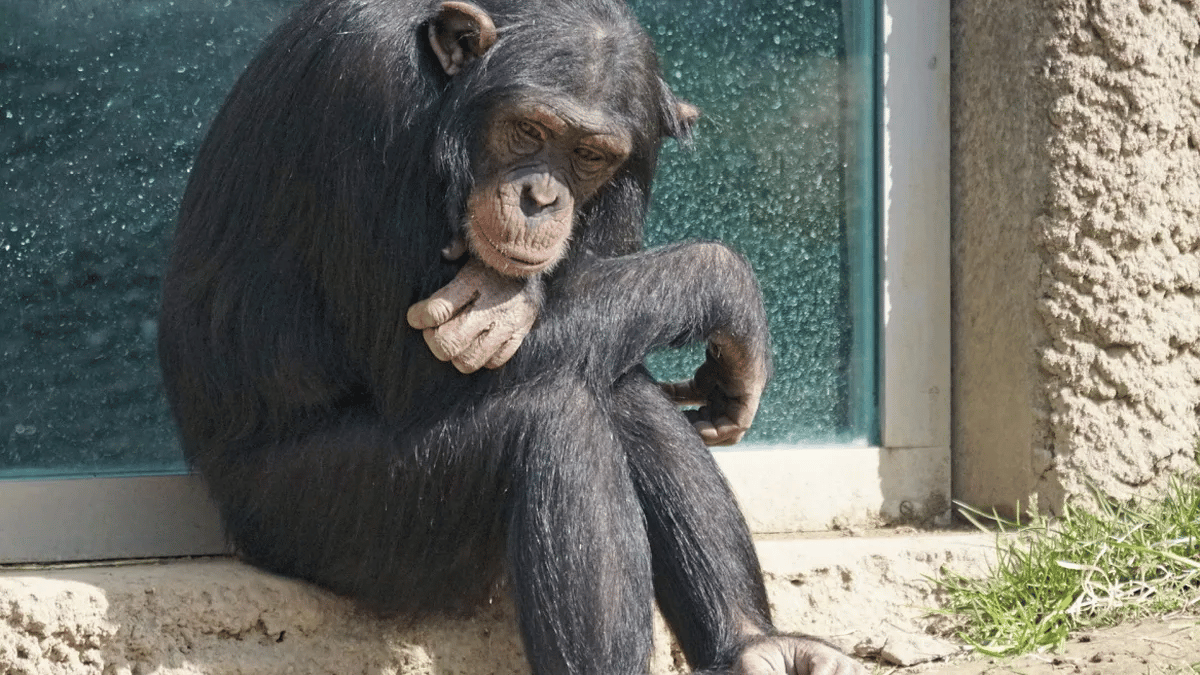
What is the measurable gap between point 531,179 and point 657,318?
0.53m

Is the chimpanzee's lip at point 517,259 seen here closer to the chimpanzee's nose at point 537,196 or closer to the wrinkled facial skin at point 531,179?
the wrinkled facial skin at point 531,179

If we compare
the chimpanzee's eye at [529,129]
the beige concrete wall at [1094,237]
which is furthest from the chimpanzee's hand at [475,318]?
the beige concrete wall at [1094,237]

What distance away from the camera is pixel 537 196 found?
4078 millimetres

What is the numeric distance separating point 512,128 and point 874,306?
2.03 metres

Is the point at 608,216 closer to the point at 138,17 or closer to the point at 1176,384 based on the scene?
the point at 138,17

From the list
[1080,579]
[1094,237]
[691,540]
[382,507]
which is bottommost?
[1080,579]

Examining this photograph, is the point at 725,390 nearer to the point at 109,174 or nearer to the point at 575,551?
the point at 575,551

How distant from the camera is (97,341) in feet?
16.8

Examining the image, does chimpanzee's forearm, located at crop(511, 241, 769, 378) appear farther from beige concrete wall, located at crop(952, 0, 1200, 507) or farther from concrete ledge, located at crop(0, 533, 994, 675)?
beige concrete wall, located at crop(952, 0, 1200, 507)

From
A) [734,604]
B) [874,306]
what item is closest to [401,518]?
[734,604]

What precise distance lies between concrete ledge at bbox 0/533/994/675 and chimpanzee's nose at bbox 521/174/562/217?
1.20 m

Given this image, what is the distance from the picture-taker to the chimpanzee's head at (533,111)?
13.4ft

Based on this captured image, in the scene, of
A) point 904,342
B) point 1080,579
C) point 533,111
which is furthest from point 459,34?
point 1080,579

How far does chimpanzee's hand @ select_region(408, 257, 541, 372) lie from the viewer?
4.04m
